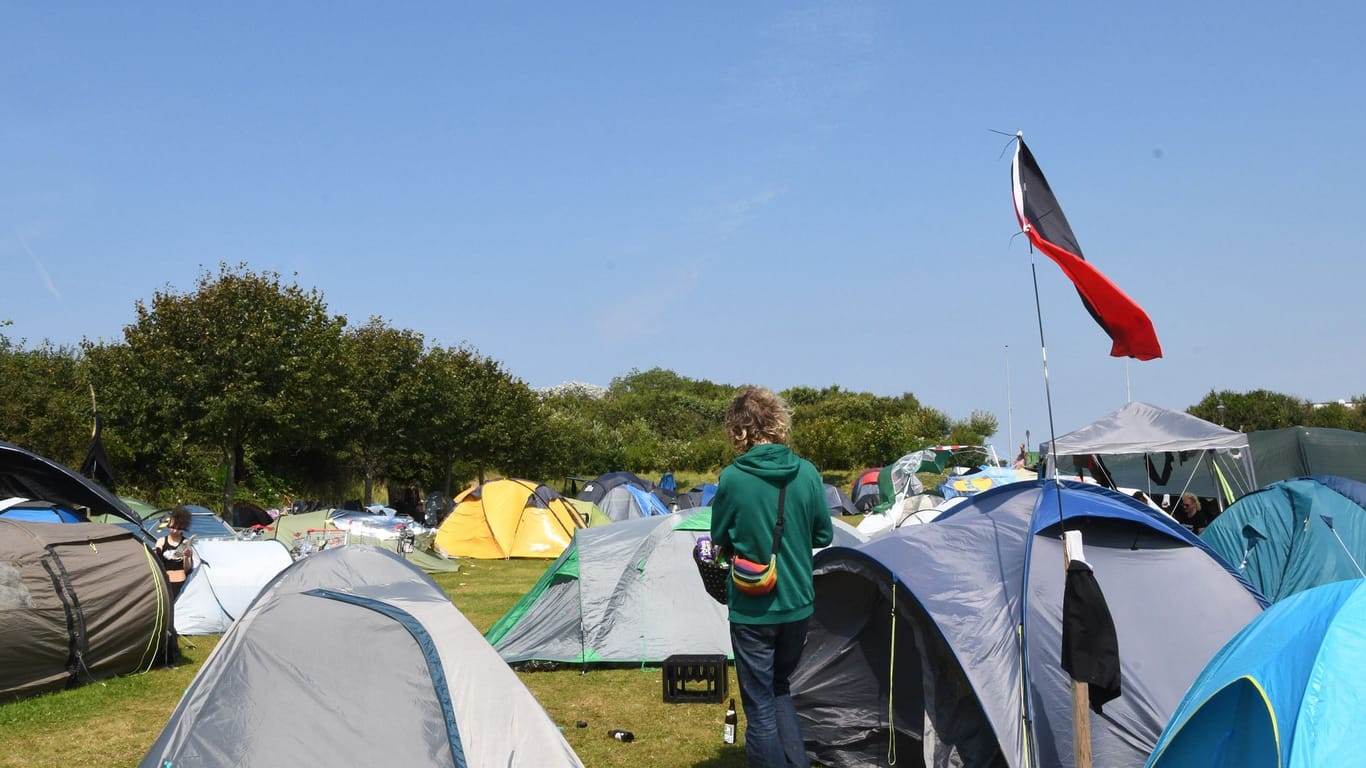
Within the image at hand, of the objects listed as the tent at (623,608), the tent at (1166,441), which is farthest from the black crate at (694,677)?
the tent at (1166,441)

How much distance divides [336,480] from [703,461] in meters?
22.4

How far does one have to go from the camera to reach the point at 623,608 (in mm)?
9422

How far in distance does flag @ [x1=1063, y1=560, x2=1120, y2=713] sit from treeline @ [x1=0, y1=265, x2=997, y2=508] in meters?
19.1

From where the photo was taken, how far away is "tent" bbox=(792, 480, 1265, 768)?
18.1 feet

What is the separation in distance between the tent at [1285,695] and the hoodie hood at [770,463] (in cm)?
183

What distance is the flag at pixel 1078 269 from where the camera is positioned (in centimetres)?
518

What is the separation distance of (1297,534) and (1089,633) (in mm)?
6398

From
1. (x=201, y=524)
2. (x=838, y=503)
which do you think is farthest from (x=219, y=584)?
(x=838, y=503)

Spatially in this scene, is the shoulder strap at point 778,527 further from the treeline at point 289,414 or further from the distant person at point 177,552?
the treeline at point 289,414

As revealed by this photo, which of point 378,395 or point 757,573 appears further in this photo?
point 378,395

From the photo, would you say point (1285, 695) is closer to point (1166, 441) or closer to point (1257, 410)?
point (1166, 441)

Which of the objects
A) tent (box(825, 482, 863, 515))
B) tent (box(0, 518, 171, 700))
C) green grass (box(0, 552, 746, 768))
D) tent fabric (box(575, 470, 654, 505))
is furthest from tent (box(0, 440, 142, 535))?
tent (box(825, 482, 863, 515))

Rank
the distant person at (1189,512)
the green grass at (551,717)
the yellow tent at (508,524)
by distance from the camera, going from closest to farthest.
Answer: the green grass at (551,717) → the distant person at (1189,512) → the yellow tent at (508,524)

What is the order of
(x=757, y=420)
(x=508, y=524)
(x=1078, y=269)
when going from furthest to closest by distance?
(x=508, y=524), (x=1078, y=269), (x=757, y=420)
